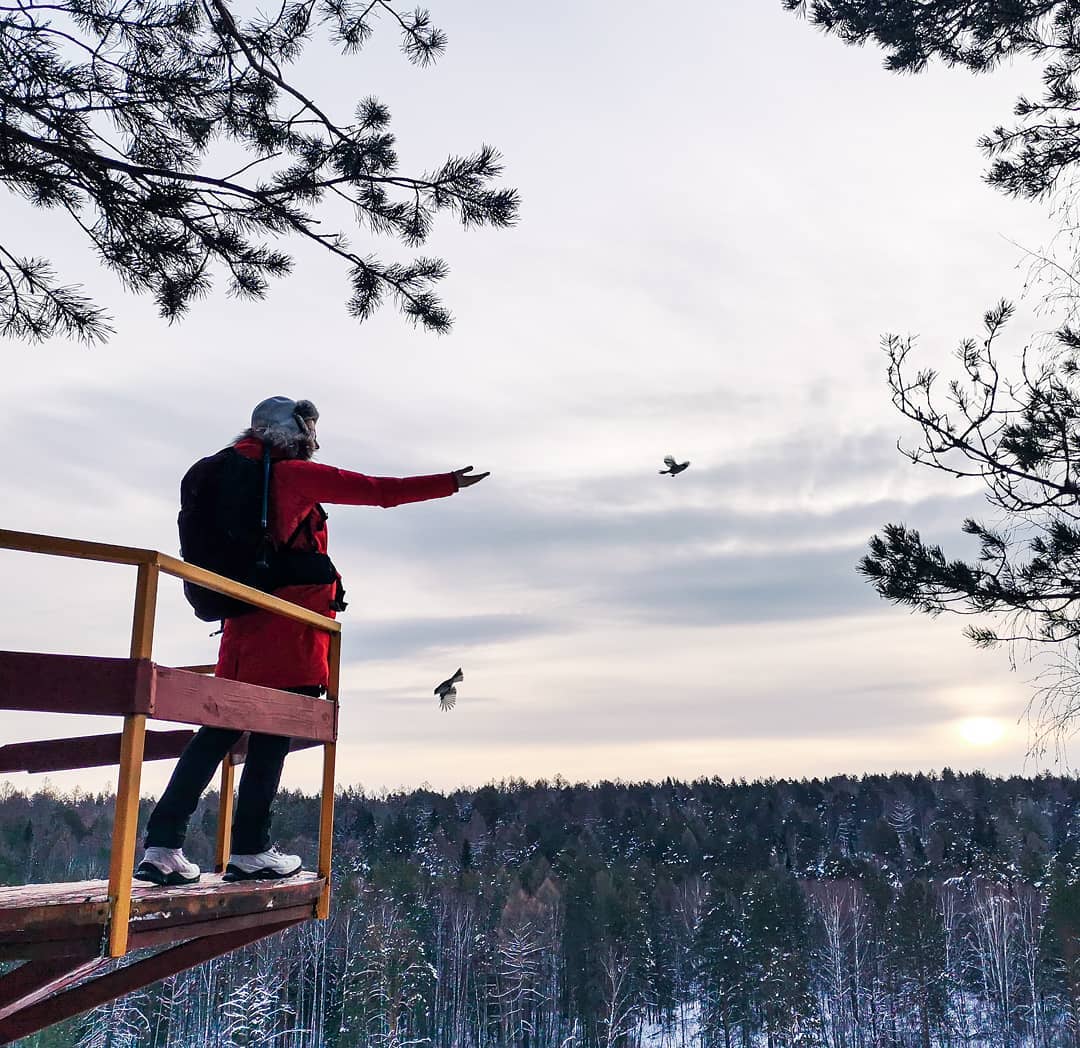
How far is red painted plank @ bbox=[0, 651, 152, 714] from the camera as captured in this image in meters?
3.50

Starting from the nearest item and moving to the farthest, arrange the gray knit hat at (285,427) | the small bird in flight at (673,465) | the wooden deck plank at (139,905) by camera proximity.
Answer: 1. the wooden deck plank at (139,905)
2. the gray knit hat at (285,427)
3. the small bird in flight at (673,465)

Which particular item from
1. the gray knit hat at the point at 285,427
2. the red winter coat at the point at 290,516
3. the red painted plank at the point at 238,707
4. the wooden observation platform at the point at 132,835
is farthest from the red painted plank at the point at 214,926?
the gray knit hat at the point at 285,427

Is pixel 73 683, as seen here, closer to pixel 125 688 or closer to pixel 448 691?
pixel 125 688

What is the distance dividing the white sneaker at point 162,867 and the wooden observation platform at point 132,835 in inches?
2.2

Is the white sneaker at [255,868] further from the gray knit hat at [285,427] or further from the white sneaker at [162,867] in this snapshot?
the gray knit hat at [285,427]

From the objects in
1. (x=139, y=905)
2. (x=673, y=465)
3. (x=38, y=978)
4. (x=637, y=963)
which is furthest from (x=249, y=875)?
(x=637, y=963)

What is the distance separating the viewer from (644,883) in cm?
7756

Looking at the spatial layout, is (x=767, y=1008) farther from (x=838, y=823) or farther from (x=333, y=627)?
(x=333, y=627)

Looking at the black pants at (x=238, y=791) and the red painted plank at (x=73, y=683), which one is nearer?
the red painted plank at (x=73, y=683)

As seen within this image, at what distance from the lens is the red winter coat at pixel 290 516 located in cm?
462

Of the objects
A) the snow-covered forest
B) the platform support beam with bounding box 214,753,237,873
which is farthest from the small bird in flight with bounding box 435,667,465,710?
the snow-covered forest

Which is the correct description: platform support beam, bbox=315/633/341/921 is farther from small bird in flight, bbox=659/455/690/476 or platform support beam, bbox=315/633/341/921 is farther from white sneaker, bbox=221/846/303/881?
small bird in flight, bbox=659/455/690/476

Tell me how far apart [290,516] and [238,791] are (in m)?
1.09

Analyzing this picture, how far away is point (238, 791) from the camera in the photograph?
445 centimetres
